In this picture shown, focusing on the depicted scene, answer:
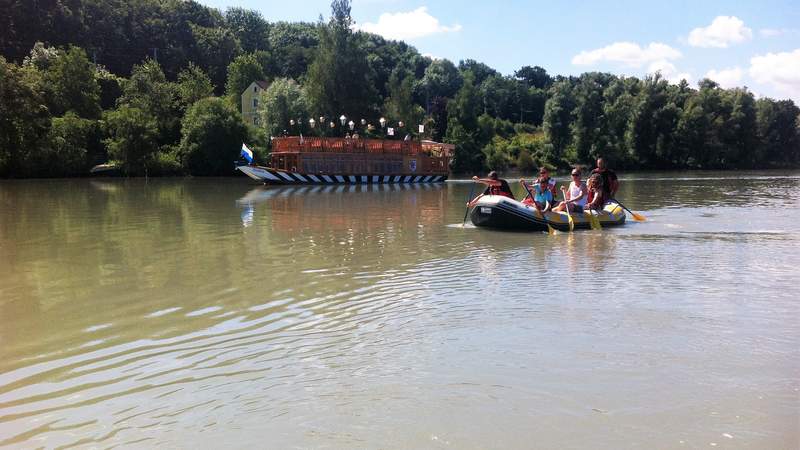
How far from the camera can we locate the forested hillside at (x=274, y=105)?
192ft

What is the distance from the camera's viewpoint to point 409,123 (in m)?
76.2

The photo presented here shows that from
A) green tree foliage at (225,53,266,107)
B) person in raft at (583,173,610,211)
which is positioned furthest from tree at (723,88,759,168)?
person in raft at (583,173,610,211)

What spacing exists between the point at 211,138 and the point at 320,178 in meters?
15.5

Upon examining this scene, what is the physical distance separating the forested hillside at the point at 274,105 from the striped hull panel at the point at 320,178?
10404mm

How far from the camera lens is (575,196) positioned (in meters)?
19.3

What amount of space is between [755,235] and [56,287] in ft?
53.7

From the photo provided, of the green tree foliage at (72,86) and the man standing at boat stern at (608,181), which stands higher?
the green tree foliage at (72,86)

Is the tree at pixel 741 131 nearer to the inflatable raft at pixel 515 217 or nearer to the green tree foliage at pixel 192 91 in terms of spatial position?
the green tree foliage at pixel 192 91

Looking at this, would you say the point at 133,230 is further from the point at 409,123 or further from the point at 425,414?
the point at 409,123

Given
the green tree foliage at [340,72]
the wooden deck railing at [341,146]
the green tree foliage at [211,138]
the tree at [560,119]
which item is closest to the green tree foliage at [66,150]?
the green tree foliage at [211,138]

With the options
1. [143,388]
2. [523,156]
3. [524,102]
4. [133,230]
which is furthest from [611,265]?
[524,102]

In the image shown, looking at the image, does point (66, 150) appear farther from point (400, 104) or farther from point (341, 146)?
point (400, 104)

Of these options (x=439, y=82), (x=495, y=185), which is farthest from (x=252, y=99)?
(x=495, y=185)

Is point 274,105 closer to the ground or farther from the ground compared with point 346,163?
farther from the ground
